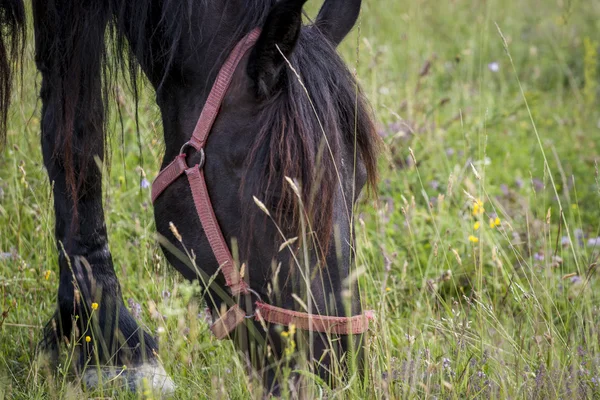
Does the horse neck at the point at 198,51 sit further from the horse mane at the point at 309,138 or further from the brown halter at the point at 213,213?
the horse mane at the point at 309,138

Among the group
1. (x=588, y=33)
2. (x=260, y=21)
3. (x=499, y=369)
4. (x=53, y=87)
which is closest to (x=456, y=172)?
(x=499, y=369)

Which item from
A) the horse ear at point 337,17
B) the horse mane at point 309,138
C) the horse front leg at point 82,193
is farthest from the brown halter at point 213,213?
the horse front leg at point 82,193

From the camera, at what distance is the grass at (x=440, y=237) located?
2150mm

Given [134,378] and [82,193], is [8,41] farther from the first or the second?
[134,378]

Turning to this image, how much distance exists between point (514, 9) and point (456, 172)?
5.03 m

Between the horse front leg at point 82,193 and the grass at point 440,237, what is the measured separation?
0.38ft

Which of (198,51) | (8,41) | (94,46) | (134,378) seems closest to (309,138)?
(198,51)

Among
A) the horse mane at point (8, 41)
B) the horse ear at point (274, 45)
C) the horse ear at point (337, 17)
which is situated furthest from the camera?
the horse mane at point (8, 41)

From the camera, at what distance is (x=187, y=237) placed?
2.13m

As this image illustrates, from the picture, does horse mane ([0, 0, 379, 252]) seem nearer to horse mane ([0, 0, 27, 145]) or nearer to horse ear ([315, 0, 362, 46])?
horse mane ([0, 0, 27, 145])

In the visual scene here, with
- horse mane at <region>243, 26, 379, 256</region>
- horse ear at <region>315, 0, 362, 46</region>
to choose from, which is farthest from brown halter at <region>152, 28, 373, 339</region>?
horse ear at <region>315, 0, 362, 46</region>

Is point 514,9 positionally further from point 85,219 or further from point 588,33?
point 85,219

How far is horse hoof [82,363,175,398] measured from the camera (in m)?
2.23

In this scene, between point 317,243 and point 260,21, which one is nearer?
point 317,243
